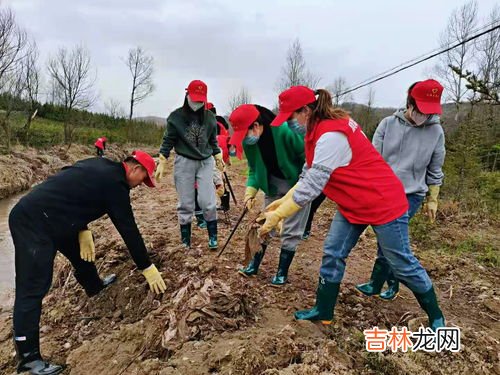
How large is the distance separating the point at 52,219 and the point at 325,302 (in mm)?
1859

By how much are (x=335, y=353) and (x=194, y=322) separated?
907mm

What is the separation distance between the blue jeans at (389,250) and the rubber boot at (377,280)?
2.18 feet

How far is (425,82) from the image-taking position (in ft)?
8.14

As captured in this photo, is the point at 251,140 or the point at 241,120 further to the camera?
the point at 251,140

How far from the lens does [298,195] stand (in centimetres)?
216

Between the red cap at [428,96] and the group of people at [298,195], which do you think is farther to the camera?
the red cap at [428,96]

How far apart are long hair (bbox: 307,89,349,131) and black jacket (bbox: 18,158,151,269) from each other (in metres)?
1.34

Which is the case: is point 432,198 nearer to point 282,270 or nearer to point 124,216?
point 282,270

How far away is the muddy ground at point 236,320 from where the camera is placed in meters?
2.15

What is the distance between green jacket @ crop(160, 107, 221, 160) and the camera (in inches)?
146

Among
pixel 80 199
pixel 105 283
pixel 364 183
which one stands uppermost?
pixel 364 183

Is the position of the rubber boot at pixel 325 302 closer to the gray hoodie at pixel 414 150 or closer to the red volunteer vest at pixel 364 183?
the red volunteer vest at pixel 364 183

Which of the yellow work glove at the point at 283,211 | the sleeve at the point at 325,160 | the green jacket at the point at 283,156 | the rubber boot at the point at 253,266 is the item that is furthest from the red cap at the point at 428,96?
the rubber boot at the point at 253,266

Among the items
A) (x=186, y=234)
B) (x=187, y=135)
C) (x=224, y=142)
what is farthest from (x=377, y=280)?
(x=224, y=142)
